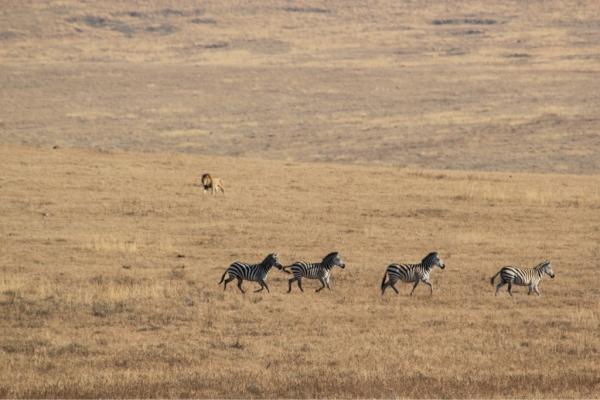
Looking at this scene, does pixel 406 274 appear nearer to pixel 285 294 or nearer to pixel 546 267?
pixel 285 294

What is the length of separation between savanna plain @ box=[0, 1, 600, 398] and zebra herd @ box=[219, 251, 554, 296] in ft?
0.91

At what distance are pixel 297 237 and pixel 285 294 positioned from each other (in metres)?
6.64

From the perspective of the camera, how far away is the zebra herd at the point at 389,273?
19469 mm

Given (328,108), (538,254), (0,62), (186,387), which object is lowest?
(186,387)

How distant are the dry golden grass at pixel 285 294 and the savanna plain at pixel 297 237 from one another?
0.06 m

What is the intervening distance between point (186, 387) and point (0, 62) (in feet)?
319

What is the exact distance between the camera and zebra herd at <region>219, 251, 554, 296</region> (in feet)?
63.9

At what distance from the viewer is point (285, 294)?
1962cm

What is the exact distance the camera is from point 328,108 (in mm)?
77375

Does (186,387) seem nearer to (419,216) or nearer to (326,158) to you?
(419,216)

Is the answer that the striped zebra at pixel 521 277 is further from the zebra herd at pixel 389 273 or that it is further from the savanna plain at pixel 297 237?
the savanna plain at pixel 297 237

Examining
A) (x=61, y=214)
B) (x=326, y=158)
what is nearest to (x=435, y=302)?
(x=61, y=214)

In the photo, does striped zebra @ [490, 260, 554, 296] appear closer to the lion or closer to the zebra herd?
the zebra herd

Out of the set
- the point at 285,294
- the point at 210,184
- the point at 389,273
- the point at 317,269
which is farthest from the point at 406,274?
the point at 210,184
